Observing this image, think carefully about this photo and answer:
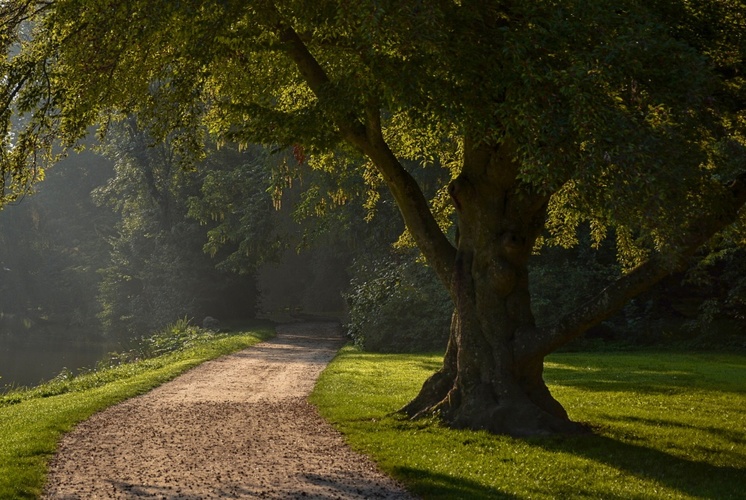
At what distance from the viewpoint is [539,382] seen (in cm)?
1281

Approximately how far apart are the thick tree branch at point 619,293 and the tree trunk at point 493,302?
8.3 inches

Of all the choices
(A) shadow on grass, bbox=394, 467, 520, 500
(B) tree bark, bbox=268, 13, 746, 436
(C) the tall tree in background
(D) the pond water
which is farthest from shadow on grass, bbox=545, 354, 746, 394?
(C) the tall tree in background

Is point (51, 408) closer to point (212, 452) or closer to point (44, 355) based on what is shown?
point (212, 452)

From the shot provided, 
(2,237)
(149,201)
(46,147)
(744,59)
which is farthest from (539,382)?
(2,237)

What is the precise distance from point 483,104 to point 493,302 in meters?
3.59

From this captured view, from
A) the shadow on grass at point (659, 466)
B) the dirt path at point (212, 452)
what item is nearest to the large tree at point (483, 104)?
the shadow on grass at point (659, 466)

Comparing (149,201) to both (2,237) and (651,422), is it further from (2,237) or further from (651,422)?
(651,422)

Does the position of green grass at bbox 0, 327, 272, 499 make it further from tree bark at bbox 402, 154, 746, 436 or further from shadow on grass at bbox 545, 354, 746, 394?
shadow on grass at bbox 545, 354, 746, 394

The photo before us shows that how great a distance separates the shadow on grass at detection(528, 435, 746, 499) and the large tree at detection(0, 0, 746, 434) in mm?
732

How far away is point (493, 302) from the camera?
41.6 feet

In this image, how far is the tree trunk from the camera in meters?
12.4

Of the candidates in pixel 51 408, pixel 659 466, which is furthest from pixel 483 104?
pixel 51 408

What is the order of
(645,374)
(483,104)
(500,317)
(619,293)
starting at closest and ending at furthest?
1. (483,104)
2. (619,293)
3. (500,317)
4. (645,374)

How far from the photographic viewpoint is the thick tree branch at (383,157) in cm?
1281
